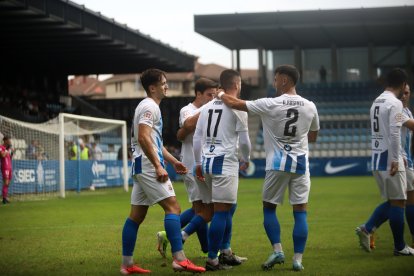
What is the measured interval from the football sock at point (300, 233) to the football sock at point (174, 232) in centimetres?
129

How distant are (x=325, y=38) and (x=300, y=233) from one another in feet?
135

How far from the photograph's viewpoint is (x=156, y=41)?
37.8m

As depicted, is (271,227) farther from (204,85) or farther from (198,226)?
(204,85)

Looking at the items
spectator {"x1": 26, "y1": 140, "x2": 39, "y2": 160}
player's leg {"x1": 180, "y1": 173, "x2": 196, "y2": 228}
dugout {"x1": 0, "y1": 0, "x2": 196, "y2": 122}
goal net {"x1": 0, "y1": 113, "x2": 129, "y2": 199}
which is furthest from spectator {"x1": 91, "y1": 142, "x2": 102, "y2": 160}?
player's leg {"x1": 180, "y1": 173, "x2": 196, "y2": 228}

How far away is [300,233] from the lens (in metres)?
7.88

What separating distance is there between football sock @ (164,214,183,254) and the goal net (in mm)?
13535

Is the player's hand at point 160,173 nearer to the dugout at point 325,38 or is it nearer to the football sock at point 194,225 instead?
the football sock at point 194,225

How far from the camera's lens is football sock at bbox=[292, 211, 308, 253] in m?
7.84

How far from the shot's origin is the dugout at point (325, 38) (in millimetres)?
42688

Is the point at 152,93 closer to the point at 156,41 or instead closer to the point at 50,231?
the point at 50,231

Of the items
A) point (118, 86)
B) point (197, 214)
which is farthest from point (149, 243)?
point (118, 86)

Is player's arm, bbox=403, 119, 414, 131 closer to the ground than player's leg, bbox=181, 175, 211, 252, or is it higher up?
higher up

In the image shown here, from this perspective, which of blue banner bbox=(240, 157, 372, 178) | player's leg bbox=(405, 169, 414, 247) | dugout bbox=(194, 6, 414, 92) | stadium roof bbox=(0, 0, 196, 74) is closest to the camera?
player's leg bbox=(405, 169, 414, 247)

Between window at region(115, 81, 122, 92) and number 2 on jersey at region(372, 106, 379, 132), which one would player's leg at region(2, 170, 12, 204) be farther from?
window at region(115, 81, 122, 92)
